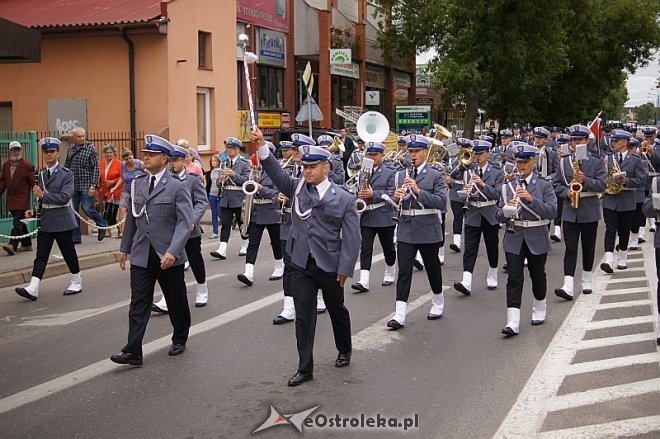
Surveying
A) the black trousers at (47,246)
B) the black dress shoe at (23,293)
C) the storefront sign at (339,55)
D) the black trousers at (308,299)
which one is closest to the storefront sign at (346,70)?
the storefront sign at (339,55)

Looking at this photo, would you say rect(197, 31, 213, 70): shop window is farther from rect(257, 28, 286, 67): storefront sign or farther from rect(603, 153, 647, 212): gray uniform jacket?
rect(603, 153, 647, 212): gray uniform jacket

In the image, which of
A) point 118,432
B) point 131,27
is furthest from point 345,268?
point 131,27

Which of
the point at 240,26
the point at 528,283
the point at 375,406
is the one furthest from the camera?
the point at 240,26

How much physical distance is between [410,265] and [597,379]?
2.59m

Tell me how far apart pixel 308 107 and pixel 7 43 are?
13252mm

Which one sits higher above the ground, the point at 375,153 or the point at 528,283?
the point at 375,153

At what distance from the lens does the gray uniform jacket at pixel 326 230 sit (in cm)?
748

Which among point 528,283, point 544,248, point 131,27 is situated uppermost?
point 131,27

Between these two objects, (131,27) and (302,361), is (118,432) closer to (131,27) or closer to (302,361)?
(302,361)

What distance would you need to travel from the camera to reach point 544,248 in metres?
9.52

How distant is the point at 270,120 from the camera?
112 feet

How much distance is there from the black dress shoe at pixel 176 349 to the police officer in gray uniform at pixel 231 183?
5113 millimetres

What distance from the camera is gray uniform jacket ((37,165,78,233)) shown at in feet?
37.3

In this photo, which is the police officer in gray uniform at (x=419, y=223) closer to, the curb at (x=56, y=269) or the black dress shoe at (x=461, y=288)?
the black dress shoe at (x=461, y=288)
